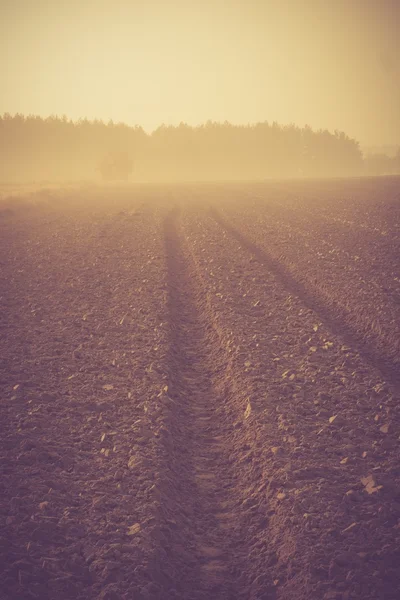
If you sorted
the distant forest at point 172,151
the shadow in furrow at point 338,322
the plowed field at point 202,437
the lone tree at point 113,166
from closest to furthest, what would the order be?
the plowed field at point 202,437
the shadow in furrow at point 338,322
the lone tree at point 113,166
the distant forest at point 172,151

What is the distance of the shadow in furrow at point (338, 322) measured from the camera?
710 centimetres

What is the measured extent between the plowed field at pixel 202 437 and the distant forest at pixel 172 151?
78.8m

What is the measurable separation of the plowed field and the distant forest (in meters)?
78.8

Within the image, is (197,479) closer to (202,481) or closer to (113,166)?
(202,481)

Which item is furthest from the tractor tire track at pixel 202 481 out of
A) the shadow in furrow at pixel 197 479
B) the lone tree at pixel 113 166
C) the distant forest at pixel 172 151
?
the distant forest at pixel 172 151

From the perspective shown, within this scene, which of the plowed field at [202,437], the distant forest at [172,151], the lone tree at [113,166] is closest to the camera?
the plowed field at [202,437]

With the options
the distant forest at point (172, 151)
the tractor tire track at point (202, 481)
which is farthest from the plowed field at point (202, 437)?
the distant forest at point (172, 151)

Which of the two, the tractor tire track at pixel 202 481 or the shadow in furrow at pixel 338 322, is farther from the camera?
the shadow in furrow at pixel 338 322

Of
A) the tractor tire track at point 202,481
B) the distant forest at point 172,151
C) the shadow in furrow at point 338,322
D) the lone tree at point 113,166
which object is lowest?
the tractor tire track at point 202,481

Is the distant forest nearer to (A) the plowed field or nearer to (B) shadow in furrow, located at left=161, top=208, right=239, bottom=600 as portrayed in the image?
(A) the plowed field

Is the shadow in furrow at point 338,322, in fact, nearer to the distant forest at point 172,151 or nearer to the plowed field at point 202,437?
the plowed field at point 202,437

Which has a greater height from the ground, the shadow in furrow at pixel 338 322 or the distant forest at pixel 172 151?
the distant forest at pixel 172 151

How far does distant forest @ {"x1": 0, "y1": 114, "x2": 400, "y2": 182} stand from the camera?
99188 millimetres

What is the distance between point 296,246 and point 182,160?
10372 cm
